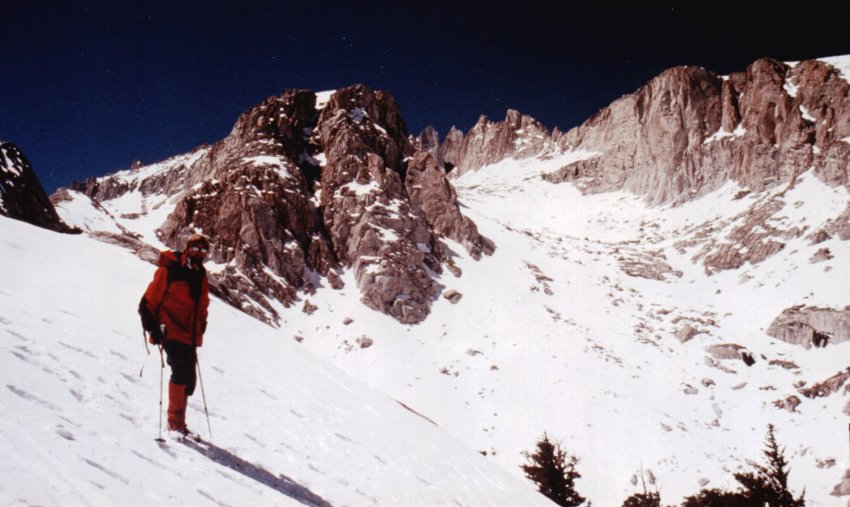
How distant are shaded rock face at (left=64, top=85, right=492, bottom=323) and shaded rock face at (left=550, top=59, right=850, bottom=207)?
47.3 meters

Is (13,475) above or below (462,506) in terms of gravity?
above

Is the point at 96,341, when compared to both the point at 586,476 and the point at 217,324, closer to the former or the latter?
the point at 217,324

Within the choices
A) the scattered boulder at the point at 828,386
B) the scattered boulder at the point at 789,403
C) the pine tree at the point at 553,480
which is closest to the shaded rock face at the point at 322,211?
the pine tree at the point at 553,480

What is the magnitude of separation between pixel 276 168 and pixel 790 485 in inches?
2087

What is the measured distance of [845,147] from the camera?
2314 inches

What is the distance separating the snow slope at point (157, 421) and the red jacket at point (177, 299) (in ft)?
3.92

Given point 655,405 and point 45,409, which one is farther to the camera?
point 655,405

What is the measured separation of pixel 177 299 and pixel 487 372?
105 feet

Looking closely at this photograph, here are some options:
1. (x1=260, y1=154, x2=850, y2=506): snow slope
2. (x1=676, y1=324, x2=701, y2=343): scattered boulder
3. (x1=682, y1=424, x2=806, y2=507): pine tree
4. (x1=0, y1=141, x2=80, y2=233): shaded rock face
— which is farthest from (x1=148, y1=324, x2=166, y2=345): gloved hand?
(x1=676, y1=324, x2=701, y2=343): scattered boulder

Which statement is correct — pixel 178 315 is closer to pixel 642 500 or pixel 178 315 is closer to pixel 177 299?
pixel 177 299

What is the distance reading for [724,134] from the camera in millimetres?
83688

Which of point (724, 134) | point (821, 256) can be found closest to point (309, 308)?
point (821, 256)

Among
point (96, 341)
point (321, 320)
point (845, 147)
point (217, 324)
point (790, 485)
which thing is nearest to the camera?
point (96, 341)

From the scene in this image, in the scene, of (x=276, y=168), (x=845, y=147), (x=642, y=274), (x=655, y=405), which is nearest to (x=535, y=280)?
(x=642, y=274)
